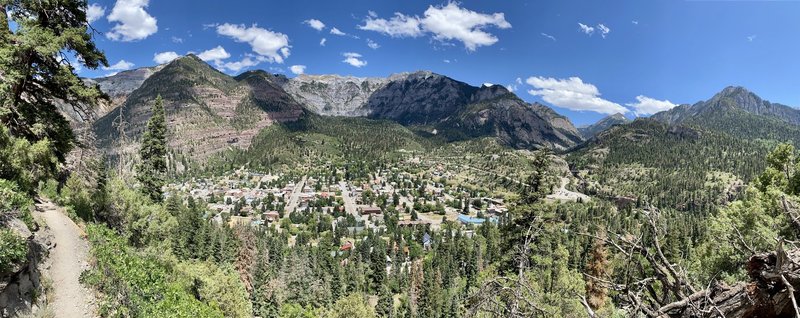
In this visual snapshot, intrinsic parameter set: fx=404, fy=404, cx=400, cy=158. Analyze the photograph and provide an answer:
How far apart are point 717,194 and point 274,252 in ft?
591

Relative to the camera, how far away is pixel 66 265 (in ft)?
44.0

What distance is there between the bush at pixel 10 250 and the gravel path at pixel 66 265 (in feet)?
7.21

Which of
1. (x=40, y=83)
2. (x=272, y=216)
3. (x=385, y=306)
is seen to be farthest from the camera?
(x=272, y=216)

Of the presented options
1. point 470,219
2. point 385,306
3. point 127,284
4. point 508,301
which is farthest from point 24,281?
point 470,219

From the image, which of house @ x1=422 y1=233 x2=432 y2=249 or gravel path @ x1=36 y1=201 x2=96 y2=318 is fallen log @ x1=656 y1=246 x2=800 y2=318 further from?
house @ x1=422 y1=233 x2=432 y2=249

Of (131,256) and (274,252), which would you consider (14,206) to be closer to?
(131,256)

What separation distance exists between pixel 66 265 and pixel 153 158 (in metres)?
23.4

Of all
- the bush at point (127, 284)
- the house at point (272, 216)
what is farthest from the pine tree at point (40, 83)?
the house at point (272, 216)

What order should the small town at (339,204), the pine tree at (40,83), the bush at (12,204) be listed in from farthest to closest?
the small town at (339,204) → the pine tree at (40,83) → the bush at (12,204)

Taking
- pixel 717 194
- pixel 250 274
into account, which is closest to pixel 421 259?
pixel 250 274

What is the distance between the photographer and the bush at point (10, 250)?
9.42 m

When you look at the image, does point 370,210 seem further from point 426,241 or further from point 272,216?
point 426,241

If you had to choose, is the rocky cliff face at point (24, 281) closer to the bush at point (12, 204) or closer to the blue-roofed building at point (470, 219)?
the bush at point (12, 204)

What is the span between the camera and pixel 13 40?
14266 mm
